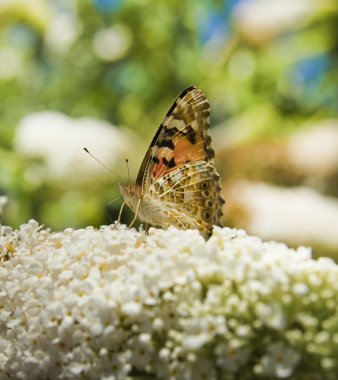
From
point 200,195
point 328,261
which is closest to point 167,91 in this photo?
point 200,195

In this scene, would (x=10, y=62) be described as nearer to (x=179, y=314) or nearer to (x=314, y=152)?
(x=314, y=152)

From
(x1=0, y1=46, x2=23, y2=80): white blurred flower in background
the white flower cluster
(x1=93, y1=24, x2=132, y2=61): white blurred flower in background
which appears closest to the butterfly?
the white flower cluster

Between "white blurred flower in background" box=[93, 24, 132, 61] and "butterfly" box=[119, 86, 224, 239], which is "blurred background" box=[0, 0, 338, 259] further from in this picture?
"butterfly" box=[119, 86, 224, 239]

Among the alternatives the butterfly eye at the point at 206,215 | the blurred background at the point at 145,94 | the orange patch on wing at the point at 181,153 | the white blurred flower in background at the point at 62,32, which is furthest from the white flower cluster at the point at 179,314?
the white blurred flower in background at the point at 62,32

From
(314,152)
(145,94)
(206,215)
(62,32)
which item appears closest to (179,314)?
(206,215)

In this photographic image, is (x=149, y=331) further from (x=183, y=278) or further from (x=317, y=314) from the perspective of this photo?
(x=317, y=314)

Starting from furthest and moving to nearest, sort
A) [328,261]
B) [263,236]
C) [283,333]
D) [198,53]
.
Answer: [198,53]
[263,236]
[328,261]
[283,333]

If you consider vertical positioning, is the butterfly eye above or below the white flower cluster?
above
